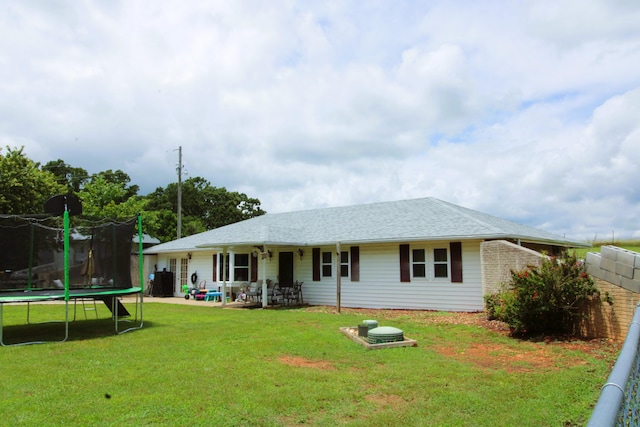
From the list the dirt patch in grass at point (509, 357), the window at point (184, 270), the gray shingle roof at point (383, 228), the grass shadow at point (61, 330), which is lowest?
the grass shadow at point (61, 330)

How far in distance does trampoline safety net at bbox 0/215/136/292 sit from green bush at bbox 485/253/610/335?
9685mm

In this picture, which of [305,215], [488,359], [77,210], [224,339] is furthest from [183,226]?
[488,359]

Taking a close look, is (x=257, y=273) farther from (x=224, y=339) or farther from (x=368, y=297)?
(x=224, y=339)

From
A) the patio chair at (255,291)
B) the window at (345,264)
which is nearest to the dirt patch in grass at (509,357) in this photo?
the window at (345,264)

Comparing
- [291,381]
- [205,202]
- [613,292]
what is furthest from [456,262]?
[205,202]

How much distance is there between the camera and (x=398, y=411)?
16.4ft

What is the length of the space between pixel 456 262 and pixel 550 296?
5923 millimetres

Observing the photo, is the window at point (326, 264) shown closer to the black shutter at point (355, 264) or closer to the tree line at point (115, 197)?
the black shutter at point (355, 264)

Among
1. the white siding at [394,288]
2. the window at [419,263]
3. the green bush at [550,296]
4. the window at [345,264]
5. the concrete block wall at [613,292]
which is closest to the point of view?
the concrete block wall at [613,292]

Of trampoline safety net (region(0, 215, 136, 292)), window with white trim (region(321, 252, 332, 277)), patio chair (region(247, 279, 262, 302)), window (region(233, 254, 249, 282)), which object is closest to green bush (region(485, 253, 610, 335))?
window with white trim (region(321, 252, 332, 277))

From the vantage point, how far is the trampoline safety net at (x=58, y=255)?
12.2 m

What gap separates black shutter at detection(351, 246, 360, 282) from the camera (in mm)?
17219

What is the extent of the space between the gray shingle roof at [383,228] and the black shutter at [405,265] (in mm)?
600

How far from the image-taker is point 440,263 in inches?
607
